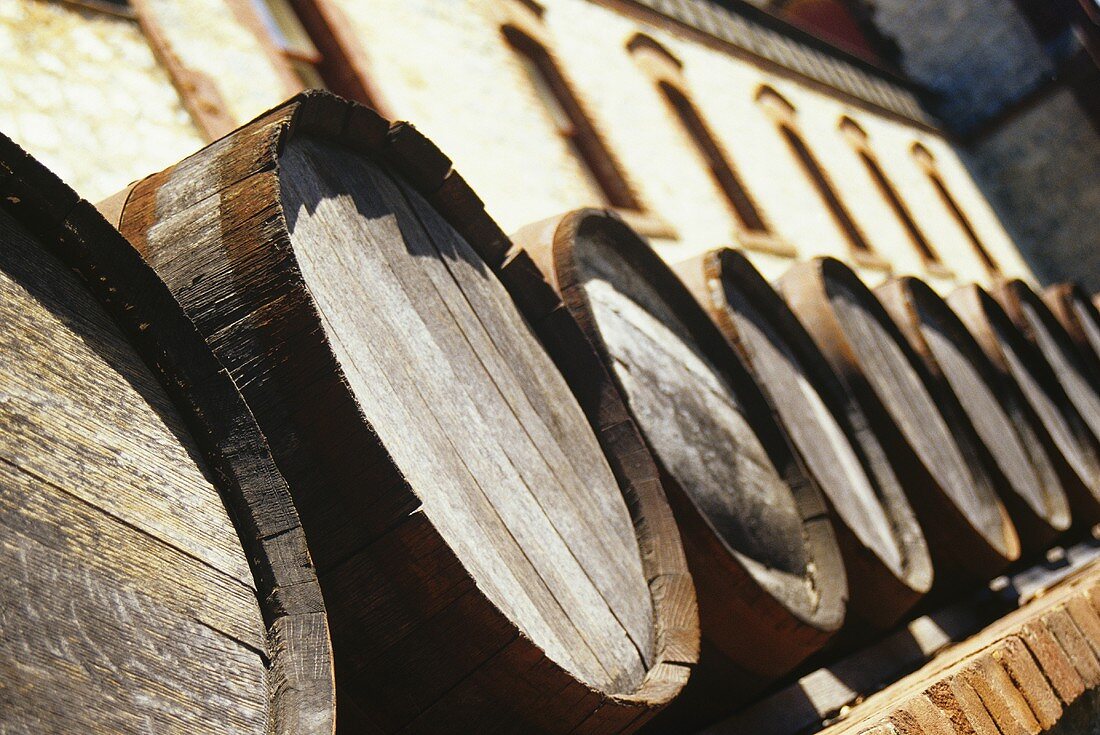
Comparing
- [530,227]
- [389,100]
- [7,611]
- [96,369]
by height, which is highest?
[389,100]

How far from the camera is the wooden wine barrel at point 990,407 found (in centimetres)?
389

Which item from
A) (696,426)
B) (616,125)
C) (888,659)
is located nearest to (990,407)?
(888,659)

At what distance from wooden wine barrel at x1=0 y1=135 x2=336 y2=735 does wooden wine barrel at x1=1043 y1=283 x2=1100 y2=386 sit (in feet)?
17.4

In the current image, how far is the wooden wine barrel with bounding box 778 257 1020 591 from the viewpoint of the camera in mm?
3391

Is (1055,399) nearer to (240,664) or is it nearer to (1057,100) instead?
(240,664)

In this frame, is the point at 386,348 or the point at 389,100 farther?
the point at 389,100

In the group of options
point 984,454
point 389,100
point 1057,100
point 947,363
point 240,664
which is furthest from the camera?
point 1057,100

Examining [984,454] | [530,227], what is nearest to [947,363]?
[984,454]

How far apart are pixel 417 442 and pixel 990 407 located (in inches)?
132

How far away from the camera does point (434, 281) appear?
6.61 feet

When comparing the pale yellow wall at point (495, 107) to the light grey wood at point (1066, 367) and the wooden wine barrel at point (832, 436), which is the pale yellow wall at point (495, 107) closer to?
the wooden wine barrel at point (832, 436)

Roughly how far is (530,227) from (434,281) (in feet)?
2.28

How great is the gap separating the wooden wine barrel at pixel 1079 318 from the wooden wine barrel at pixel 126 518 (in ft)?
17.4

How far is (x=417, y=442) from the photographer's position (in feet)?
5.18
